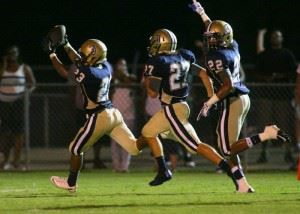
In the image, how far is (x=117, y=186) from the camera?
12.7 meters

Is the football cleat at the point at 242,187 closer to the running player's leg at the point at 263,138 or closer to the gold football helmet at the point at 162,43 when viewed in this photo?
the running player's leg at the point at 263,138

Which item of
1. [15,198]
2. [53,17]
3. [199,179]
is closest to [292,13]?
[53,17]

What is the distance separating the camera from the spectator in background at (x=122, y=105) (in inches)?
631

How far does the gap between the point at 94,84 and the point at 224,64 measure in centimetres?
148

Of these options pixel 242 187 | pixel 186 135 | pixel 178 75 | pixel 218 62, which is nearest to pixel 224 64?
pixel 218 62

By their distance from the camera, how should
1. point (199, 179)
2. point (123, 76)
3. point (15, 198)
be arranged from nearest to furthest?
point (15, 198) → point (199, 179) → point (123, 76)

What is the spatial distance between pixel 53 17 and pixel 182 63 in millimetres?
15194

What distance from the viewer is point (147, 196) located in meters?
11.2

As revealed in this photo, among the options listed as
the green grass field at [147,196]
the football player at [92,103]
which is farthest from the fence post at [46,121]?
the football player at [92,103]

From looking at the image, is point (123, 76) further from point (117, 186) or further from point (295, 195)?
point (295, 195)

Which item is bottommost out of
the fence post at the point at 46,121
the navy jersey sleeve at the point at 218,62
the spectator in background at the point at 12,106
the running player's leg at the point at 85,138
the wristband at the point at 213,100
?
the fence post at the point at 46,121

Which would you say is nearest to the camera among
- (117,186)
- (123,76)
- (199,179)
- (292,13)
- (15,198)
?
(15,198)

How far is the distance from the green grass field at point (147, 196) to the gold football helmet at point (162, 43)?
5.33 ft

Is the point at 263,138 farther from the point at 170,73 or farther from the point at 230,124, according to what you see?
the point at 170,73
